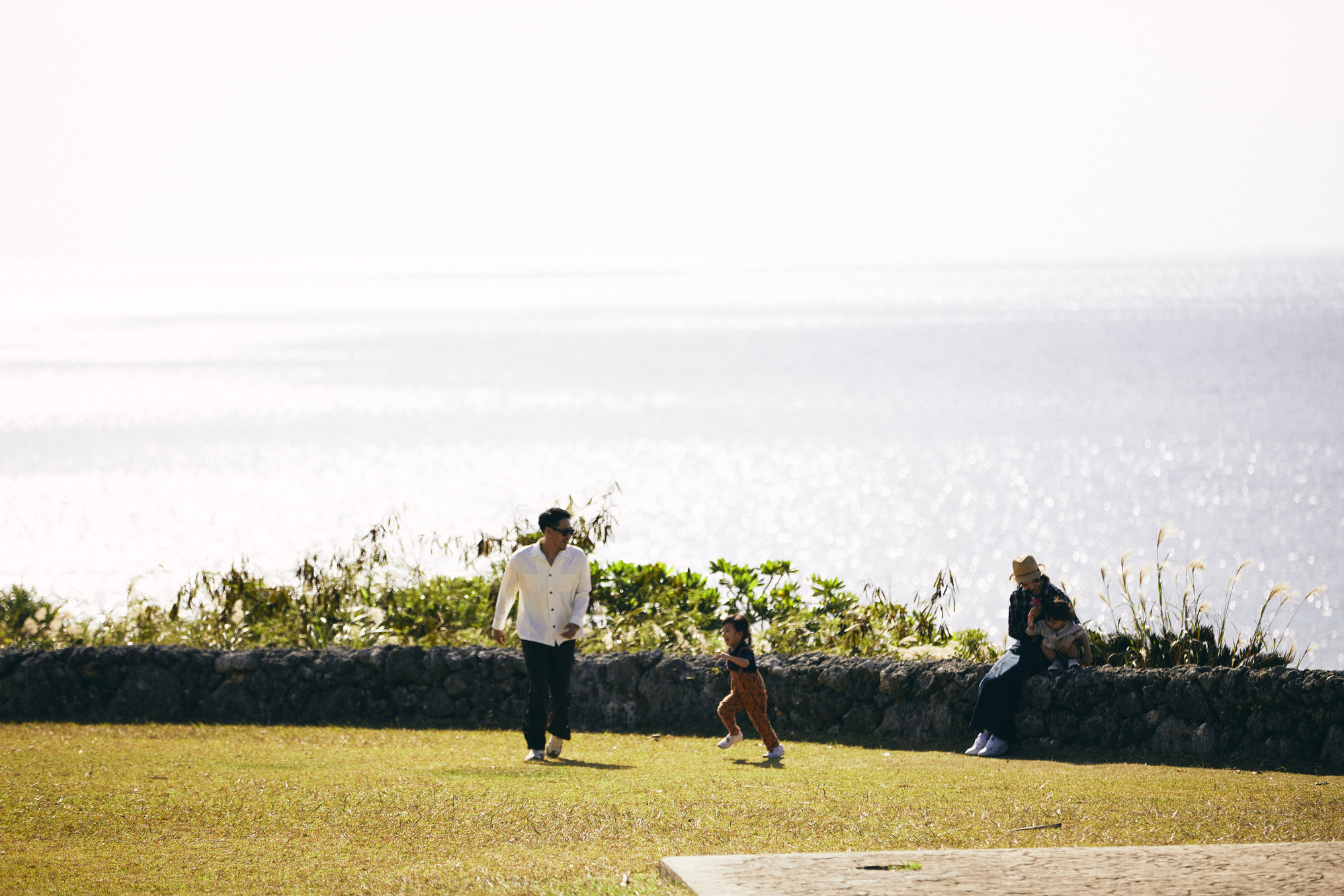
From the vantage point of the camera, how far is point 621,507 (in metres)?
46.2

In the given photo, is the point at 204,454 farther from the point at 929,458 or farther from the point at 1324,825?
the point at 1324,825

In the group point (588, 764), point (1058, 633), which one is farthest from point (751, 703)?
point (1058, 633)

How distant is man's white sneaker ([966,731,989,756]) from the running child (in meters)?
1.30

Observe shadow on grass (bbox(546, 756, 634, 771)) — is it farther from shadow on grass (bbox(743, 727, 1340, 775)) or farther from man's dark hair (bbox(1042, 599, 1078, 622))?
man's dark hair (bbox(1042, 599, 1078, 622))

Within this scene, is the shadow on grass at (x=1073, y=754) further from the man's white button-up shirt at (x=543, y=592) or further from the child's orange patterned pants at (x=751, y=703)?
the man's white button-up shirt at (x=543, y=592)

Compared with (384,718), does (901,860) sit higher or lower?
higher

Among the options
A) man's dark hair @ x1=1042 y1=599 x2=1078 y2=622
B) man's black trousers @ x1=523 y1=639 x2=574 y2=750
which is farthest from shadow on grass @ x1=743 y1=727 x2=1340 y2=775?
man's black trousers @ x1=523 y1=639 x2=574 y2=750

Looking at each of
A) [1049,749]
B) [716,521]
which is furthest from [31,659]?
[716,521]

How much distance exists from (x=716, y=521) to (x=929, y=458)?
696 inches

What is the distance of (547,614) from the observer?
952cm

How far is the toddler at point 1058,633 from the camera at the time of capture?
31.4ft

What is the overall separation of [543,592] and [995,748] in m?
3.28

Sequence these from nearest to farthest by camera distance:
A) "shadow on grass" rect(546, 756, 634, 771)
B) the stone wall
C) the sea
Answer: "shadow on grass" rect(546, 756, 634, 771) → the stone wall → the sea

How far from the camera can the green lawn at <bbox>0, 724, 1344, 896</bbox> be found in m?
6.29
